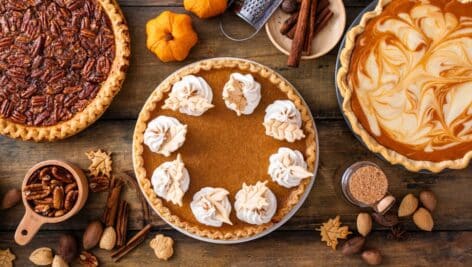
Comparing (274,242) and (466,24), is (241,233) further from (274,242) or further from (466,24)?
(466,24)

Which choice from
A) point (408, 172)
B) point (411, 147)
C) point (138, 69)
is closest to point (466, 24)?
point (411, 147)

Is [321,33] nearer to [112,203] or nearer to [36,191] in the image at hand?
[112,203]

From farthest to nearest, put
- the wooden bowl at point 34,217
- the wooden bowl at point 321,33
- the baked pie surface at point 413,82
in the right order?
the wooden bowl at point 321,33 → the wooden bowl at point 34,217 → the baked pie surface at point 413,82

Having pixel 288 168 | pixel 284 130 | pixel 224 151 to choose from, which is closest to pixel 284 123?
pixel 284 130

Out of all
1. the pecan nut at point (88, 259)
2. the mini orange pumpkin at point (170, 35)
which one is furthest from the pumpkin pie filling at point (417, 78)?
the pecan nut at point (88, 259)

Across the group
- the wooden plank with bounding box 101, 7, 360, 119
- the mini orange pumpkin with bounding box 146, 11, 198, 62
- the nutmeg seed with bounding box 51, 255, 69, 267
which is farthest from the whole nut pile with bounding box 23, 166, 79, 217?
the mini orange pumpkin with bounding box 146, 11, 198, 62

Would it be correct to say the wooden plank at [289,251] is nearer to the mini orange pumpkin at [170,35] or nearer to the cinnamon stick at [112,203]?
the cinnamon stick at [112,203]

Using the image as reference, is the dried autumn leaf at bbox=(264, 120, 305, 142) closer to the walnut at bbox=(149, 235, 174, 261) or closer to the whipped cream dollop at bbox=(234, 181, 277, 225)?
the whipped cream dollop at bbox=(234, 181, 277, 225)
